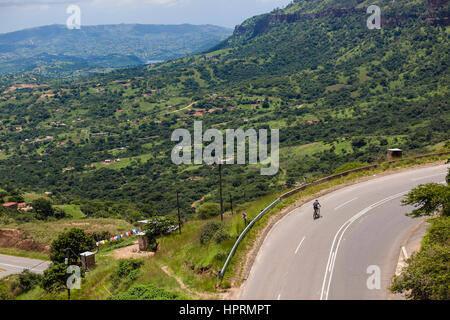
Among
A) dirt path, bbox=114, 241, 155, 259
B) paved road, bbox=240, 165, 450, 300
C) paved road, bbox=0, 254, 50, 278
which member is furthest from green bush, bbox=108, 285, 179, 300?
paved road, bbox=0, 254, 50, 278

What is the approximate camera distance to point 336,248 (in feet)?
72.3

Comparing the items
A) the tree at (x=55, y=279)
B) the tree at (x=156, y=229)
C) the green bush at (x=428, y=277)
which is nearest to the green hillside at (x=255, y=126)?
the tree at (x=156, y=229)

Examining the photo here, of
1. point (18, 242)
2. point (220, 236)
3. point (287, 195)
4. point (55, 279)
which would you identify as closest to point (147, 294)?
point (220, 236)

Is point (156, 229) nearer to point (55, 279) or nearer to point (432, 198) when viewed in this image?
point (55, 279)

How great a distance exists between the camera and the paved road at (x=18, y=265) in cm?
4221

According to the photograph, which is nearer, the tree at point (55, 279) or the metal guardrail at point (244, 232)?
the metal guardrail at point (244, 232)

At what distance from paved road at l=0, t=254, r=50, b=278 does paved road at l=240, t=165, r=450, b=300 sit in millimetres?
29141

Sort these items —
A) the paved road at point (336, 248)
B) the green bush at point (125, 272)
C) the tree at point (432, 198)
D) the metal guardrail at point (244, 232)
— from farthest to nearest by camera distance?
the green bush at point (125, 272) < the tree at point (432, 198) < the metal guardrail at point (244, 232) < the paved road at point (336, 248)

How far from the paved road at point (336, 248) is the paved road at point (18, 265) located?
1147 inches

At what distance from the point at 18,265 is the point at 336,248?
36578 millimetres

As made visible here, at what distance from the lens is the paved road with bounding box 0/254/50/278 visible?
42.2m

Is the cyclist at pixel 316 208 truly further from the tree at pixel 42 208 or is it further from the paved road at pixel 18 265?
the tree at pixel 42 208

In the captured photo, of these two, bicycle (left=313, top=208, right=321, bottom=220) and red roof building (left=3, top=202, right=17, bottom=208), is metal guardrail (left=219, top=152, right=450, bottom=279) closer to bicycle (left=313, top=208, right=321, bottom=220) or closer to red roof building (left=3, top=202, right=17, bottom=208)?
bicycle (left=313, top=208, right=321, bottom=220)
